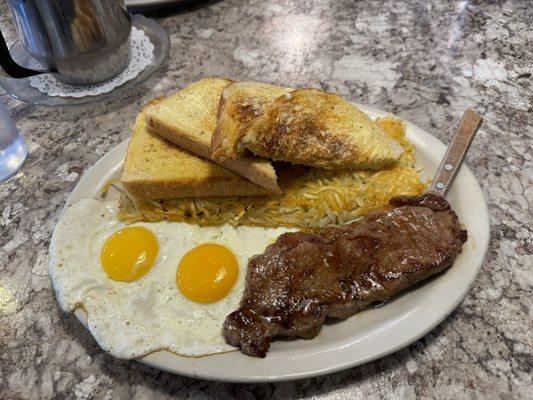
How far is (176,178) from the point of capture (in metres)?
2.46

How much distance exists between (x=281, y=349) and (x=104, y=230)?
45.4 inches

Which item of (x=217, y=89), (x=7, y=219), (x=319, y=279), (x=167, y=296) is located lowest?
(x=7, y=219)

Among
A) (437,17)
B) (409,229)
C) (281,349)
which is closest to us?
(281,349)

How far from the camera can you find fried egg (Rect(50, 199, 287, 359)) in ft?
6.33

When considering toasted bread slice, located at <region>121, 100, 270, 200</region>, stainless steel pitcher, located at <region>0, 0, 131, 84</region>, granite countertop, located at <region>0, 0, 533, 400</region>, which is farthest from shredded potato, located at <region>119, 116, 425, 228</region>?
stainless steel pitcher, located at <region>0, 0, 131, 84</region>

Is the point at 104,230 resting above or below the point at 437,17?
below

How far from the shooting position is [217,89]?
2.93 metres

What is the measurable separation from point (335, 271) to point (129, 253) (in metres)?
1.03

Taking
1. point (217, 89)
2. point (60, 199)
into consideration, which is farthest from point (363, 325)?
point (60, 199)

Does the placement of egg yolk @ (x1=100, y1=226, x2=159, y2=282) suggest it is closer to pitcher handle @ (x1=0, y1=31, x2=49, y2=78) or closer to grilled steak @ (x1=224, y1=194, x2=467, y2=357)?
grilled steak @ (x1=224, y1=194, x2=467, y2=357)

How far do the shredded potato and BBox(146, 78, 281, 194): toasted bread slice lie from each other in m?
0.14

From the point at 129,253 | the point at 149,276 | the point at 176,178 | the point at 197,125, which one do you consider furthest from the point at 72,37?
the point at 149,276

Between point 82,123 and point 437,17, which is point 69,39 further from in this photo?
point 437,17

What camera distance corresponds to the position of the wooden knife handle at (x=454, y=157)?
232 cm
